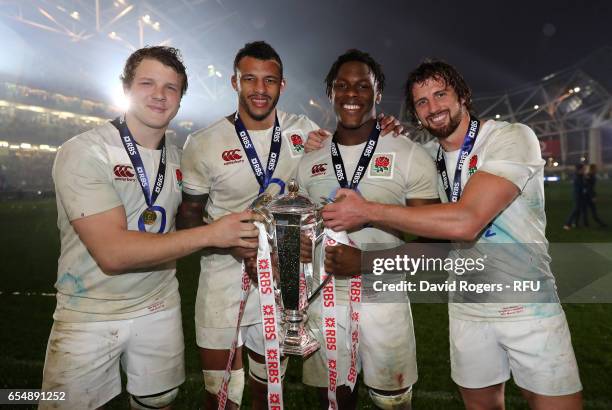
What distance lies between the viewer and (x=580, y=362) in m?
4.70

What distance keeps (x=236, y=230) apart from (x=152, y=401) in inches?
53.3

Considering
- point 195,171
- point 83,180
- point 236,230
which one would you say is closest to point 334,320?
point 236,230

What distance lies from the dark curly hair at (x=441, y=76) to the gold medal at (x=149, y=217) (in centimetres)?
185

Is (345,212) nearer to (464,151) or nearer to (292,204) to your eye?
(292,204)

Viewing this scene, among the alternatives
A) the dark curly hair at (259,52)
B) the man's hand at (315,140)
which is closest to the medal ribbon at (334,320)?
the man's hand at (315,140)

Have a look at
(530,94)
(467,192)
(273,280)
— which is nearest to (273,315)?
(273,280)

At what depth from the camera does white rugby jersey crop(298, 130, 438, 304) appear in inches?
112

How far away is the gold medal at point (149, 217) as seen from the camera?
8.79 feet

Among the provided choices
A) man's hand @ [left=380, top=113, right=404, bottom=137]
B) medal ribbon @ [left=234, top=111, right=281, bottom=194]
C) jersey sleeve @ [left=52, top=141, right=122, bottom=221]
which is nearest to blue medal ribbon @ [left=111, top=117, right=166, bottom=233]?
jersey sleeve @ [left=52, top=141, right=122, bottom=221]

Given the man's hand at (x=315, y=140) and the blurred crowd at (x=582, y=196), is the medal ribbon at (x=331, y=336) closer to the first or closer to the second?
the man's hand at (x=315, y=140)

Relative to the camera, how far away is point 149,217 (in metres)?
2.69

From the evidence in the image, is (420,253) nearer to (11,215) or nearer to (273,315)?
(273,315)

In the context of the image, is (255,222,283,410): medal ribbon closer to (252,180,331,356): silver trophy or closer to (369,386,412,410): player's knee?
(252,180,331,356): silver trophy

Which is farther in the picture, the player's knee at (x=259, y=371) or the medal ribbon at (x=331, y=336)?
the player's knee at (x=259, y=371)
